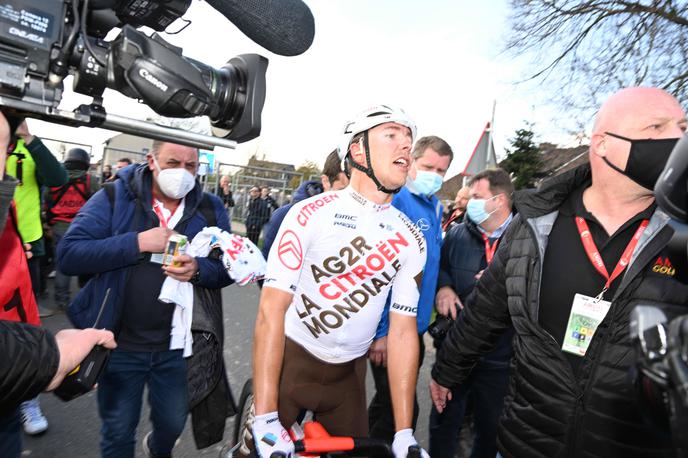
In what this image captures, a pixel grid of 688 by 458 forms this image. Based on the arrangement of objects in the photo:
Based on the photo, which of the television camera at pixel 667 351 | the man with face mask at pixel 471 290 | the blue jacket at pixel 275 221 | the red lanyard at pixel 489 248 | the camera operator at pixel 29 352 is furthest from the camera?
the blue jacket at pixel 275 221

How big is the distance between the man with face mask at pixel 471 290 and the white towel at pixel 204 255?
148 cm

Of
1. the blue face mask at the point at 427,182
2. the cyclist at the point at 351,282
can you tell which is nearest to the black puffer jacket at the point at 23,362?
the cyclist at the point at 351,282

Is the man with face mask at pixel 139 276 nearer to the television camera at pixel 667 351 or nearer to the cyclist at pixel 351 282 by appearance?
the cyclist at pixel 351 282

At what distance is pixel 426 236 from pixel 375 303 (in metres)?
1.07

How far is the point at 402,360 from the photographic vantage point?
229 cm

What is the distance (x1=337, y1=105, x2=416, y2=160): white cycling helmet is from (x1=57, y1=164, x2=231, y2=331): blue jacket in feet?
3.57

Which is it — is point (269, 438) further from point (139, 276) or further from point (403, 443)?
point (139, 276)

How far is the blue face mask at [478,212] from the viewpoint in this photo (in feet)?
11.3

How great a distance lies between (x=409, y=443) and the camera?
1984 millimetres

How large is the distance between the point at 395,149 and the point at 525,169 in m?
23.9

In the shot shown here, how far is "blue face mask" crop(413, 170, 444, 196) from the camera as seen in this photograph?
3.41 meters

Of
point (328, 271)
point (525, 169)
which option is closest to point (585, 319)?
point (328, 271)

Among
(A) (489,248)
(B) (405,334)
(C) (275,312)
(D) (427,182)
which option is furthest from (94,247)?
(A) (489,248)

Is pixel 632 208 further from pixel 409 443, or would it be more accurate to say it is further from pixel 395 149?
pixel 409 443
